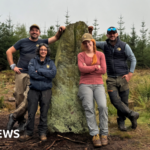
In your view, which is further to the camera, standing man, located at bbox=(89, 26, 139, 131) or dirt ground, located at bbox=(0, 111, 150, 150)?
standing man, located at bbox=(89, 26, 139, 131)

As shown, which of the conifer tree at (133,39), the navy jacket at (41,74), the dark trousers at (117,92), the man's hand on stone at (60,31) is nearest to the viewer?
the navy jacket at (41,74)

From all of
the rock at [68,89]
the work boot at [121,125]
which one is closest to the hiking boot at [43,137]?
the rock at [68,89]

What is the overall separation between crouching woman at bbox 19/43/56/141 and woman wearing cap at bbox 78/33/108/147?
0.61 meters

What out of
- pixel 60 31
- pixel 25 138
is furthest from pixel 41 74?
pixel 25 138

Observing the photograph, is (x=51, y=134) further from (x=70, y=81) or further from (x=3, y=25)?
(x=3, y=25)

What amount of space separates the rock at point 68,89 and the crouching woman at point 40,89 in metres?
0.22

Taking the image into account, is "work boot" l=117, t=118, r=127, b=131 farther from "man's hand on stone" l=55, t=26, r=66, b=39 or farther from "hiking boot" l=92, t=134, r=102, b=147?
"man's hand on stone" l=55, t=26, r=66, b=39

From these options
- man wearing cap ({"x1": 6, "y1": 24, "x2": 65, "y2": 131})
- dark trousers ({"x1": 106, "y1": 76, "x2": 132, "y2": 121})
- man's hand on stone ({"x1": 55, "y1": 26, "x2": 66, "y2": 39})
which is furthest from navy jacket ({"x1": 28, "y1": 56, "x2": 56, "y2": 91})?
dark trousers ({"x1": 106, "y1": 76, "x2": 132, "y2": 121})

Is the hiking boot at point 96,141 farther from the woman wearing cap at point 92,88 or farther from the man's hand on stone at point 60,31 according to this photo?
the man's hand on stone at point 60,31

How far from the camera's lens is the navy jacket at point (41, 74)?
11.5ft

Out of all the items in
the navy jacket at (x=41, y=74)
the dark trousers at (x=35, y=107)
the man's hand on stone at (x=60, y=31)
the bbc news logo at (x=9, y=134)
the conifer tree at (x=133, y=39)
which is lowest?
the bbc news logo at (x=9, y=134)

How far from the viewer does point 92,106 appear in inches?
133

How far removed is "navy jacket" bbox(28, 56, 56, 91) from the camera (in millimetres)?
3516

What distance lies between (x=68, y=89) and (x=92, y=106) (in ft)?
2.29
